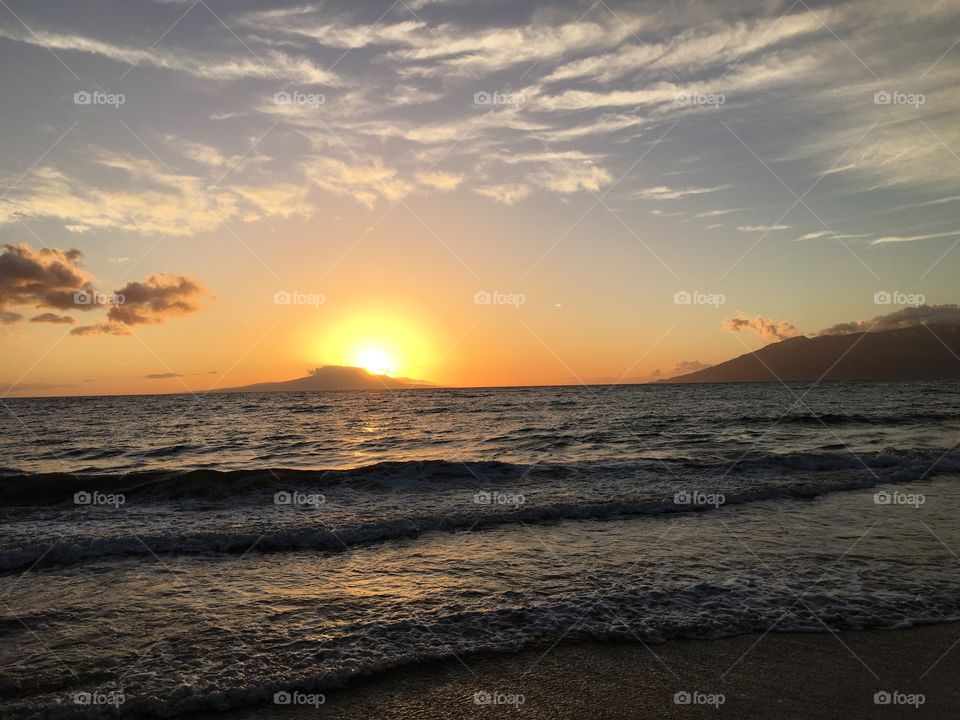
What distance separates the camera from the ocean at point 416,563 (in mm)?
6930

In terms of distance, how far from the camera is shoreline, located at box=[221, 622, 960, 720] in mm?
5734

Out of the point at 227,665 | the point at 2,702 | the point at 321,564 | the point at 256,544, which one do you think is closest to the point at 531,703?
the point at 227,665

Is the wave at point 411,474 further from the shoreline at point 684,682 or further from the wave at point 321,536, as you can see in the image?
the shoreline at point 684,682

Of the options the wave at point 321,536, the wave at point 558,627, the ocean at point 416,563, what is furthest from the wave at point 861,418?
the wave at point 558,627

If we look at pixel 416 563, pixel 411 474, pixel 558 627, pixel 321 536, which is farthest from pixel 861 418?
pixel 558 627

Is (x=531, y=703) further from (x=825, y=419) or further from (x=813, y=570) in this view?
(x=825, y=419)

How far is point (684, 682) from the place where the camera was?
629 centimetres

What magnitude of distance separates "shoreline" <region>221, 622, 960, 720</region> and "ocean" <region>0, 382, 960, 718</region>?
1.02 feet

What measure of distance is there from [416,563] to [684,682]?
5.93m

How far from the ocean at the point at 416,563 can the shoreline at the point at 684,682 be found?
311 mm

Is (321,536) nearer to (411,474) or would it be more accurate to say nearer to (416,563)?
(416,563)

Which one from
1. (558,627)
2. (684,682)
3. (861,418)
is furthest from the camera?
(861,418)

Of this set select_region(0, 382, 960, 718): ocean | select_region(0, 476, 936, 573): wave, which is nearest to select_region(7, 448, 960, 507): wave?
select_region(0, 382, 960, 718): ocean

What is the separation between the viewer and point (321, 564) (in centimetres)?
1108
